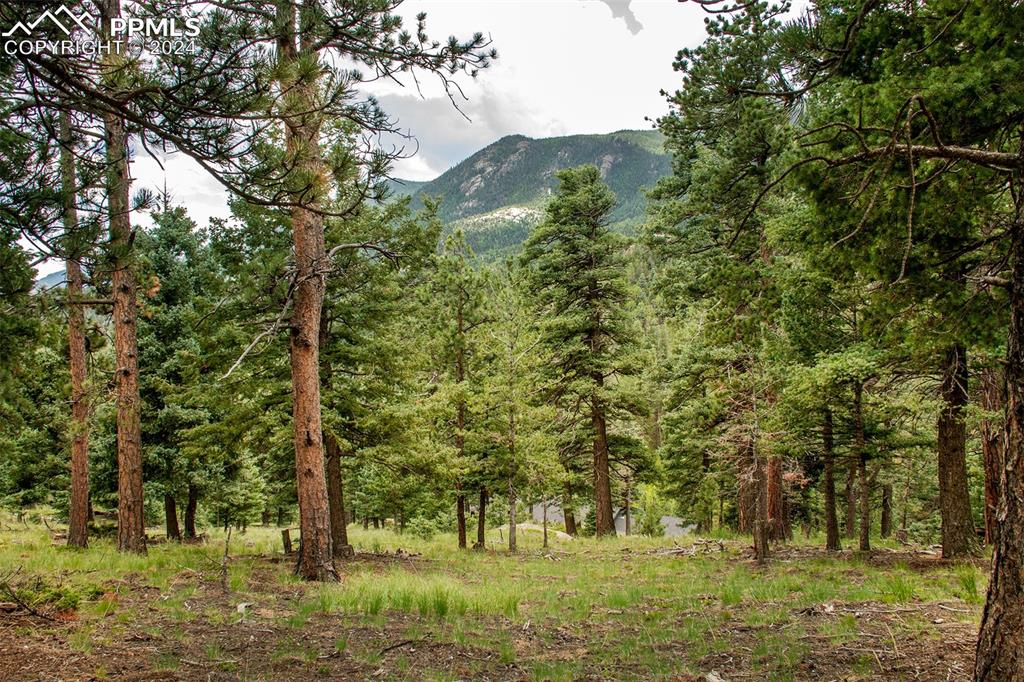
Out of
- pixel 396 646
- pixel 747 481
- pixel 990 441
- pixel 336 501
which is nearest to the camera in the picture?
pixel 396 646

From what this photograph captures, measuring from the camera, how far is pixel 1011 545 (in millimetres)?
3523

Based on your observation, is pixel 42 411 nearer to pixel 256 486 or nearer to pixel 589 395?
pixel 256 486

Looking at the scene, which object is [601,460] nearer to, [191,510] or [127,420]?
[191,510]

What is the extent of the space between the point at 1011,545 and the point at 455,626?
212 inches

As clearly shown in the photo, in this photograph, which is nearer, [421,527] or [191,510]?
[191,510]

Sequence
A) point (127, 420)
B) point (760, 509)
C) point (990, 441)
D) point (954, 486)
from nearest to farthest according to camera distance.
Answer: point (127, 420) < point (954, 486) < point (990, 441) < point (760, 509)

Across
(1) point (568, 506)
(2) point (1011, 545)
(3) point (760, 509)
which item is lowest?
(1) point (568, 506)

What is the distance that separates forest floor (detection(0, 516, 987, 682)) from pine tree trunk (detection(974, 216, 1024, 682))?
3.07 feet

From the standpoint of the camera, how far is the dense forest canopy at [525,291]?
14.0 ft

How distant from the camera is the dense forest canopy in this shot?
4.28 meters

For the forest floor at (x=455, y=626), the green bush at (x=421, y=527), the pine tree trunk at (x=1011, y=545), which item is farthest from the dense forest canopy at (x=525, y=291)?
the forest floor at (x=455, y=626)

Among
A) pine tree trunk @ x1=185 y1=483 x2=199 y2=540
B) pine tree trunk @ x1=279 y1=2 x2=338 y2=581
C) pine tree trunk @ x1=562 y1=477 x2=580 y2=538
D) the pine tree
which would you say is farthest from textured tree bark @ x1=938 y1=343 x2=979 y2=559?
pine tree trunk @ x1=185 y1=483 x2=199 y2=540

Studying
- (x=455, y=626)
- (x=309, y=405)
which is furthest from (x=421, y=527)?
(x=455, y=626)

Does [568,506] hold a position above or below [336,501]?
below
